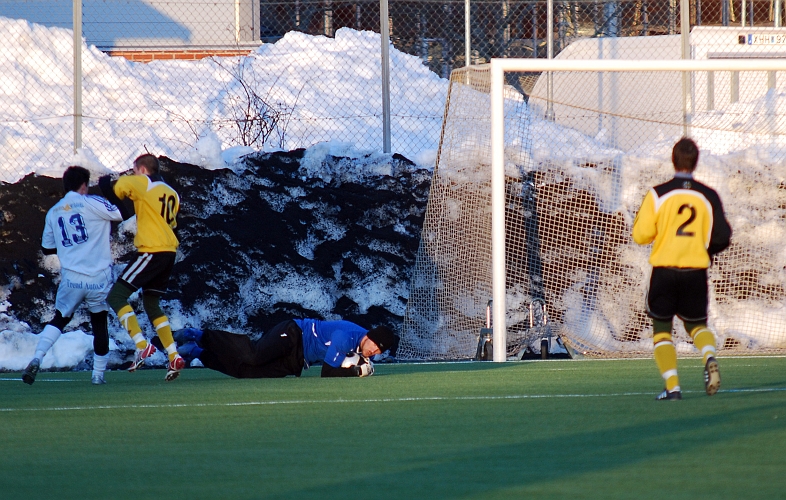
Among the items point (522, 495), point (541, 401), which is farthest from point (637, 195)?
point (522, 495)

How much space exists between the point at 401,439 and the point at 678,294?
2.25 metres

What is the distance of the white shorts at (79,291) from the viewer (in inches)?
358

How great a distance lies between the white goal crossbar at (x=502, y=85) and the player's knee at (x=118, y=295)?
3552mm

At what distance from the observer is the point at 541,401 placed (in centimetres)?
711

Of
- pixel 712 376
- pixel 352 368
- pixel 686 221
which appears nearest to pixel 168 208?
pixel 352 368

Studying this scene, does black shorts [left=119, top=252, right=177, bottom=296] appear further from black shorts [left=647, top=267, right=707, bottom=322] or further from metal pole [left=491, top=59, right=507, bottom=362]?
black shorts [left=647, top=267, right=707, bottom=322]

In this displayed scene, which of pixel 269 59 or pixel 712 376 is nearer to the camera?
pixel 712 376

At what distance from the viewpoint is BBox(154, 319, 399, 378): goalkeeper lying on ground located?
9016mm

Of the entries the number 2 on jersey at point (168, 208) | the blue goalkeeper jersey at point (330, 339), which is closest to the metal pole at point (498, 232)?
the blue goalkeeper jersey at point (330, 339)

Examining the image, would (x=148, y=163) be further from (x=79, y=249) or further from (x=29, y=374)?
(x=29, y=374)

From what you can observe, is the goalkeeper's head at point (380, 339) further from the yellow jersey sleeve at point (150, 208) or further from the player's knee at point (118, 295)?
the player's knee at point (118, 295)

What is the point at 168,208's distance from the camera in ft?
30.0

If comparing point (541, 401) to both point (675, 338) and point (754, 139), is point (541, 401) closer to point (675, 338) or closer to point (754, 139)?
point (675, 338)

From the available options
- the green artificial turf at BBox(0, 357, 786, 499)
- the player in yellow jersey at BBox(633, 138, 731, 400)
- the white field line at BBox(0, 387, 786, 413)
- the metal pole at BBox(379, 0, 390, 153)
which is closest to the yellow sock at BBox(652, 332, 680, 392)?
the player in yellow jersey at BBox(633, 138, 731, 400)
